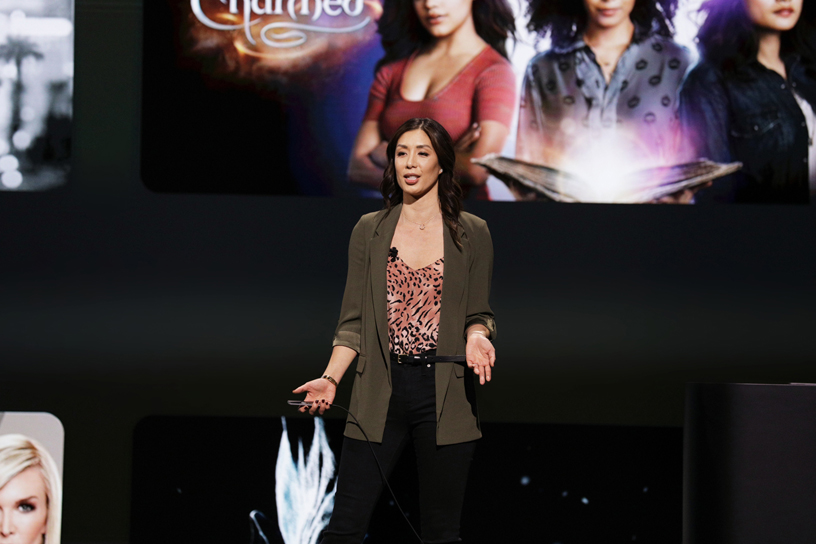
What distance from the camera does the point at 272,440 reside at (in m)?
2.99

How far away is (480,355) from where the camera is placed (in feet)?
6.72

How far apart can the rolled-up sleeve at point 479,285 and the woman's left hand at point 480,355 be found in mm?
99

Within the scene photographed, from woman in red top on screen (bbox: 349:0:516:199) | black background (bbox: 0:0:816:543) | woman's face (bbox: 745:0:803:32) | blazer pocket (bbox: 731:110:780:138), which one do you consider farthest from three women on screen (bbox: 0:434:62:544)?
woman's face (bbox: 745:0:803:32)

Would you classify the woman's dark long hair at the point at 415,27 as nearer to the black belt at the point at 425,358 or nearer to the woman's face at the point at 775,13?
the woman's face at the point at 775,13

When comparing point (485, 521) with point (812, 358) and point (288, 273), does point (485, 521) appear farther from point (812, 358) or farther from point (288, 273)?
point (812, 358)

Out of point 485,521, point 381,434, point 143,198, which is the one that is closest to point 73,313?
point 143,198

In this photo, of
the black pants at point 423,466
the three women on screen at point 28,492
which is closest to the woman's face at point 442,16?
the black pants at point 423,466

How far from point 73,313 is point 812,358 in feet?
9.25

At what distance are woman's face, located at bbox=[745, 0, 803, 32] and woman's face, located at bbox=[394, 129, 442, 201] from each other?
1631 mm

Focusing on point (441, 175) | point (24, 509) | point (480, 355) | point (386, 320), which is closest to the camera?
point (480, 355)

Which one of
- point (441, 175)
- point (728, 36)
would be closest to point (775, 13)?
point (728, 36)

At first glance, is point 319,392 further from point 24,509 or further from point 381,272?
point 24,509

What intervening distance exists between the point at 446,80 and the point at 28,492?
2.20 meters

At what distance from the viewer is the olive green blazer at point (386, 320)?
2.11m
